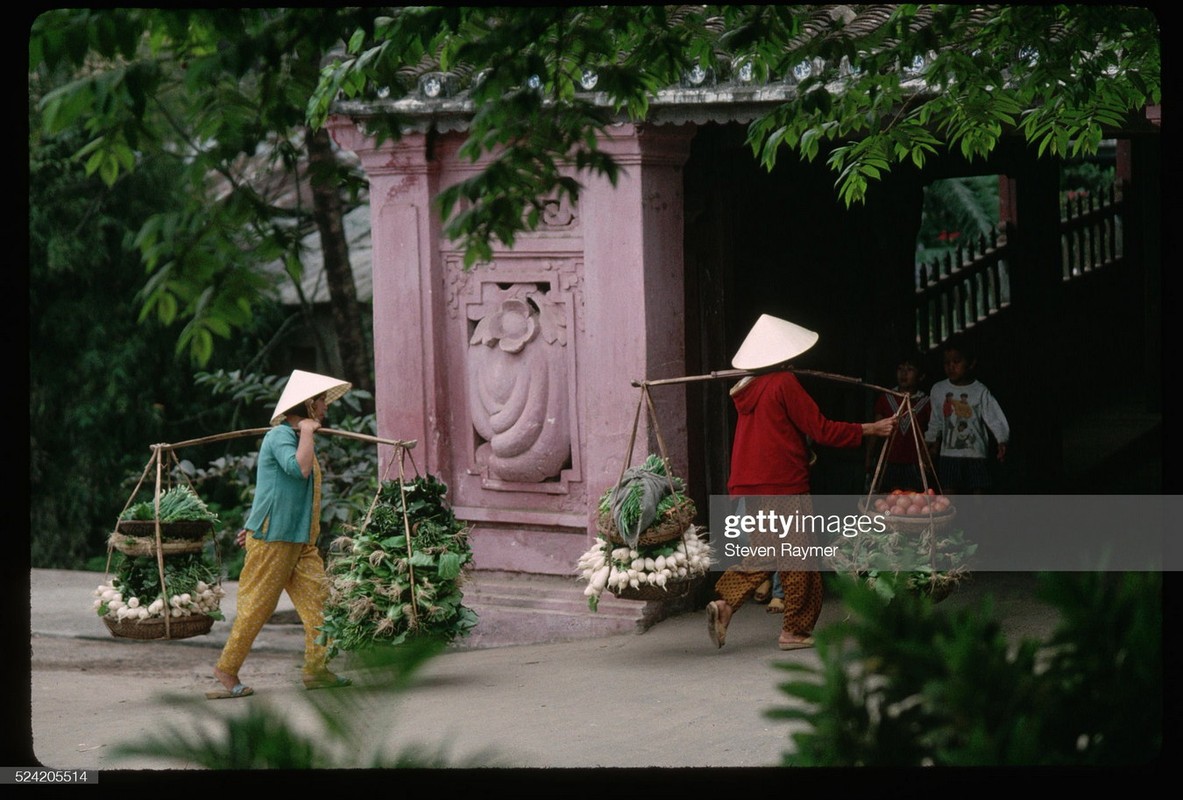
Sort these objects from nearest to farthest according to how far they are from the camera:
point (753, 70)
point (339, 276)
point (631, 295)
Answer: point (753, 70) → point (631, 295) → point (339, 276)

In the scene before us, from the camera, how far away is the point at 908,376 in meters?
8.52

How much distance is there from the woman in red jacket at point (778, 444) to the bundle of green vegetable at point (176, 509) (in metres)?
2.58

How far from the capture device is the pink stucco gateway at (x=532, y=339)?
8367 mm

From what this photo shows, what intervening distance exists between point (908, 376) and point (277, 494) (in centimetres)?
352

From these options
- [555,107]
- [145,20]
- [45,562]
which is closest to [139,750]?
[145,20]

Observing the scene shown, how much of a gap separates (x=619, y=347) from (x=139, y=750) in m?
5.90

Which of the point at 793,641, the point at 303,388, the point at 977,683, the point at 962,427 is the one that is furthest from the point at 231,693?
the point at 977,683

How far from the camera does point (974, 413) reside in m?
8.68

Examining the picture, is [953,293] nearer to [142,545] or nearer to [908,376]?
[908,376]

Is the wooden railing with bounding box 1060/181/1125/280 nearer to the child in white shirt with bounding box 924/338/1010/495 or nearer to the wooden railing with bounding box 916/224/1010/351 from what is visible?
the wooden railing with bounding box 916/224/1010/351

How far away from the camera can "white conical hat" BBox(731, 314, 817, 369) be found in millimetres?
7391

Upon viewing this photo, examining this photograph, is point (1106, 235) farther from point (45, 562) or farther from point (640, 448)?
point (45, 562)

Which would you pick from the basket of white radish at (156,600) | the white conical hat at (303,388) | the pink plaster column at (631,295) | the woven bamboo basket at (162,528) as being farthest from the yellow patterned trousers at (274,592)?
the pink plaster column at (631,295)

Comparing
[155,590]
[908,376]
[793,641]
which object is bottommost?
[793,641]
